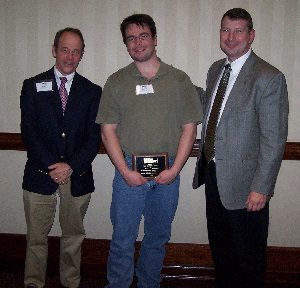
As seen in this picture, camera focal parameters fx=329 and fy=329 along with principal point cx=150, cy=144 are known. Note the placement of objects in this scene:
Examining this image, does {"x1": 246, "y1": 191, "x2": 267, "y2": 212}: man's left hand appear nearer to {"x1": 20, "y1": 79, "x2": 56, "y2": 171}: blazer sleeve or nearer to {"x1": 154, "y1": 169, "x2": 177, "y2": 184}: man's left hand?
{"x1": 154, "y1": 169, "x2": 177, "y2": 184}: man's left hand

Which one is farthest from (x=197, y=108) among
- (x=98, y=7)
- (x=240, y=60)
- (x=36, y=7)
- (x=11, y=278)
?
(x=11, y=278)

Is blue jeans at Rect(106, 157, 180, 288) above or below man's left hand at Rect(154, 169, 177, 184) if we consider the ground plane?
below

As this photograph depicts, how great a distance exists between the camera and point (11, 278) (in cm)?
271

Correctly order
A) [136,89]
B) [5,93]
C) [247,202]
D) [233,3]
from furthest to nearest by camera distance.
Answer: [5,93]
[233,3]
[136,89]
[247,202]

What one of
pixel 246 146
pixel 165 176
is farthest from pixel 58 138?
pixel 246 146

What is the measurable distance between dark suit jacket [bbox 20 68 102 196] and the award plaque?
352mm

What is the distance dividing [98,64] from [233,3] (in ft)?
3.82

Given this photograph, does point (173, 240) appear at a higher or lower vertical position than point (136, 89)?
lower

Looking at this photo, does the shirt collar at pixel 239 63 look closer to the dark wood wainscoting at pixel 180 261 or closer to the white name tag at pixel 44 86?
the white name tag at pixel 44 86

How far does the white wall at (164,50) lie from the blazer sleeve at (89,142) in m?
0.45

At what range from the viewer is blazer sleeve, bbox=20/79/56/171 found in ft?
7.22

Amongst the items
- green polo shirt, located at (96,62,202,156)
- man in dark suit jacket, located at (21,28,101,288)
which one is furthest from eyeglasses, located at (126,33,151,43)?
man in dark suit jacket, located at (21,28,101,288)

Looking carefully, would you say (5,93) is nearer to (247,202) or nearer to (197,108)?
(197,108)

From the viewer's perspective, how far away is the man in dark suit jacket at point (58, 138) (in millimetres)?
2227
